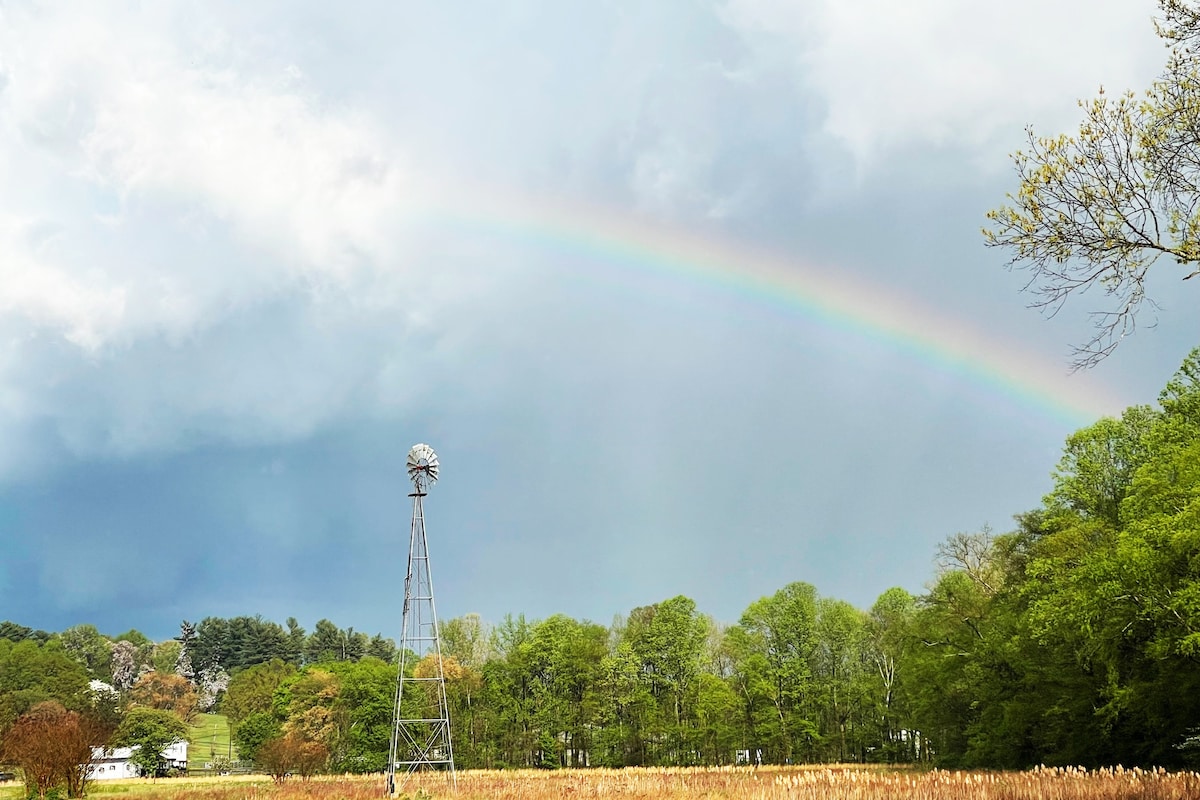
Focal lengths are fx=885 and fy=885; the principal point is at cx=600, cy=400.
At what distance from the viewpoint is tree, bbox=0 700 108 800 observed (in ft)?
107

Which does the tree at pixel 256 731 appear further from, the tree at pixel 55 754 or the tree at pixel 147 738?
the tree at pixel 55 754

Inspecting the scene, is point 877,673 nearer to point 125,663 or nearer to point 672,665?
point 672,665

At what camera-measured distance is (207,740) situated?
4454 inches

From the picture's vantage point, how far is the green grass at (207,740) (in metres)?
97.3

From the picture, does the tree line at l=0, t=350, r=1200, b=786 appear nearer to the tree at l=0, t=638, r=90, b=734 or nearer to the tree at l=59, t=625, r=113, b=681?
the tree at l=0, t=638, r=90, b=734

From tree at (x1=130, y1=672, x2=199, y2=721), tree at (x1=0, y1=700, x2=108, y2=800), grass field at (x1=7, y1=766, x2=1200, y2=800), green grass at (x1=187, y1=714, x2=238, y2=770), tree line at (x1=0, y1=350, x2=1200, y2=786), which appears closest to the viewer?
grass field at (x1=7, y1=766, x2=1200, y2=800)

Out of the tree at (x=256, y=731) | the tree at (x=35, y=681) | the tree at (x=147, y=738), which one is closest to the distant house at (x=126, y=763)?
the tree at (x=147, y=738)

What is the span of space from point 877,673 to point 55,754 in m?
52.6

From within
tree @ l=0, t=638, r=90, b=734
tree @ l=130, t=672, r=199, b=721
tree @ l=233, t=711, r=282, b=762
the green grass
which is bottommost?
the green grass

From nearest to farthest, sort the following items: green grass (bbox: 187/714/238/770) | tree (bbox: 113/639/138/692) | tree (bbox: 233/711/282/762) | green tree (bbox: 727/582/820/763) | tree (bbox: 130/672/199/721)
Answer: green tree (bbox: 727/582/820/763) → tree (bbox: 233/711/282/762) → green grass (bbox: 187/714/238/770) → tree (bbox: 130/672/199/721) → tree (bbox: 113/639/138/692)

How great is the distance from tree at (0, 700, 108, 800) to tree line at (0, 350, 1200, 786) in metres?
10.5

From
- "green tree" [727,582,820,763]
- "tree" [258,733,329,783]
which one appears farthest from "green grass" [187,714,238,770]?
"green tree" [727,582,820,763]

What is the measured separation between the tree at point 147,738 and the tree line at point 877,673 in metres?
1.33

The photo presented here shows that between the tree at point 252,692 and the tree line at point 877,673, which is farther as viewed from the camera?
the tree at point 252,692
